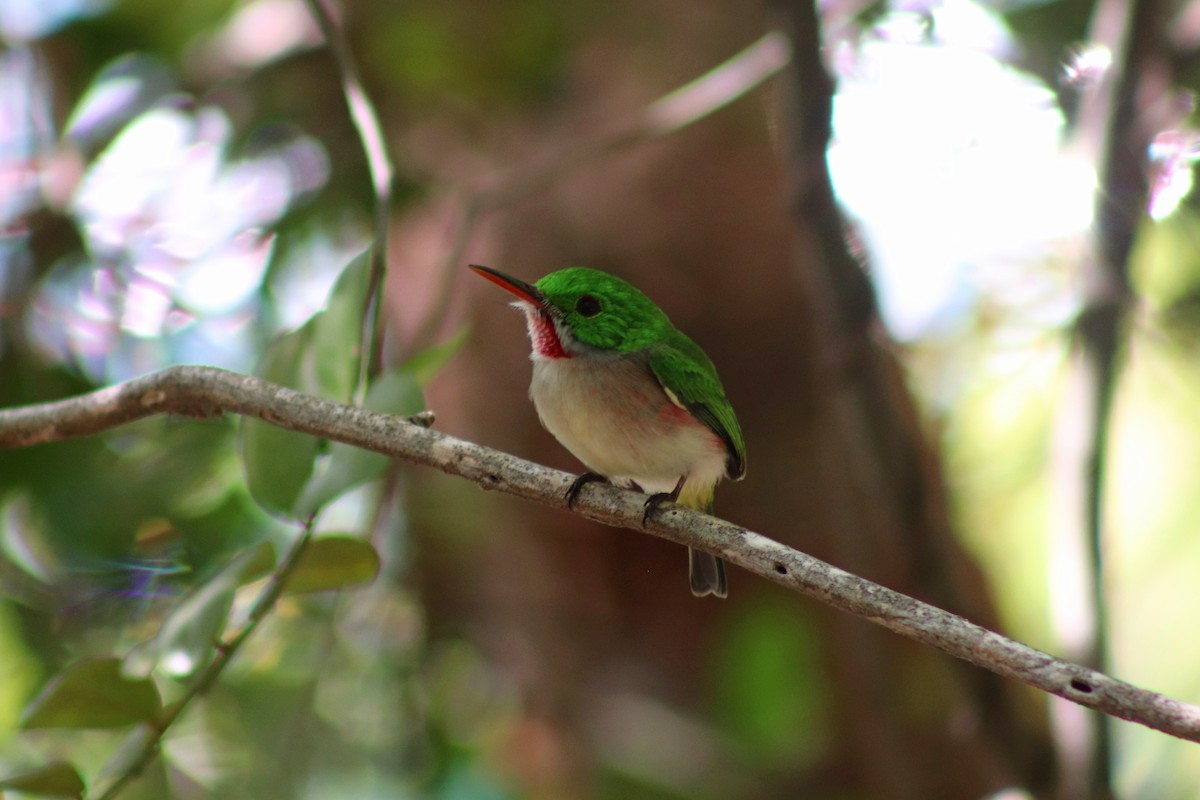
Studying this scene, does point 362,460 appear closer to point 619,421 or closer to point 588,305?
point 619,421

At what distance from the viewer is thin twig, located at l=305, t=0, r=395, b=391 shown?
2238 millimetres

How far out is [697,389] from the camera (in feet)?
8.71

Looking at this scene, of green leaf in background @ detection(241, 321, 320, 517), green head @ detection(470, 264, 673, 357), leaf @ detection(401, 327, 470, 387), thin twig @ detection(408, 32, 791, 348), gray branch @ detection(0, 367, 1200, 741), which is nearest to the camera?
gray branch @ detection(0, 367, 1200, 741)

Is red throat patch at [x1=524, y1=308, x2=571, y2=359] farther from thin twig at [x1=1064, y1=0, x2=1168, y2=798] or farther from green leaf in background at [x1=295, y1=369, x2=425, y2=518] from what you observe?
thin twig at [x1=1064, y1=0, x2=1168, y2=798]

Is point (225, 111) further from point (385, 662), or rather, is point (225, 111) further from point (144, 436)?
point (385, 662)

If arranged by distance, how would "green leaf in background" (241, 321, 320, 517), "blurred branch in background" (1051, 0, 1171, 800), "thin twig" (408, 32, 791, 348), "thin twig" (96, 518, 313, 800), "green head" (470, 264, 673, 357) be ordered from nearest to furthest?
"thin twig" (96, 518, 313, 800), "green leaf in background" (241, 321, 320, 517), "green head" (470, 264, 673, 357), "blurred branch in background" (1051, 0, 1171, 800), "thin twig" (408, 32, 791, 348)

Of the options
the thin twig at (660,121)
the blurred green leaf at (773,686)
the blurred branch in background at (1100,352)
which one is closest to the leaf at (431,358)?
the thin twig at (660,121)

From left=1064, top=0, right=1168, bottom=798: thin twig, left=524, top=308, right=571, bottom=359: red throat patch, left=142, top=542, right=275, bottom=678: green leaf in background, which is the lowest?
left=142, top=542, right=275, bottom=678: green leaf in background

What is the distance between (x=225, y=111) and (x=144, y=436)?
61.5 inches

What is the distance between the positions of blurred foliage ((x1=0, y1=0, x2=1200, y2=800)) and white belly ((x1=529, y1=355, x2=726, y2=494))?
1.08 m

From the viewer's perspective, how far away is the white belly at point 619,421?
2523mm

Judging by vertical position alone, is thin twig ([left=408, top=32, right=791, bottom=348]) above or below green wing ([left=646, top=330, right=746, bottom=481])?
above

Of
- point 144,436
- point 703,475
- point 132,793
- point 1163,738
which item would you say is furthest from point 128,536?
point 1163,738

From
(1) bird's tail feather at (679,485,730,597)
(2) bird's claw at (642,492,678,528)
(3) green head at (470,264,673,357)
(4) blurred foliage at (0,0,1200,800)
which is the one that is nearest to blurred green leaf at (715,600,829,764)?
(4) blurred foliage at (0,0,1200,800)
